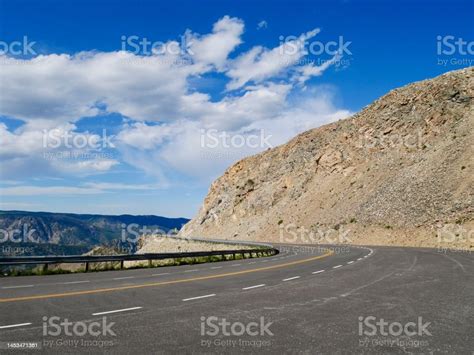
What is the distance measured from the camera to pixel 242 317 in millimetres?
8398

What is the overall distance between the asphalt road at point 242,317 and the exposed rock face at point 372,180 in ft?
117

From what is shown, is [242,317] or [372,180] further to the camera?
[372,180]

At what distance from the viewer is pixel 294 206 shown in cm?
7275

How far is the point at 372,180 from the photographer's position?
209 feet

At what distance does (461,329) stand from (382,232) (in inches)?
1867

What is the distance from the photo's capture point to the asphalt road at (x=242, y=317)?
641cm

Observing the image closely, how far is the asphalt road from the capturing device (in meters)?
6.41

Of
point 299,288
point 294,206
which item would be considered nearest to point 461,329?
point 299,288

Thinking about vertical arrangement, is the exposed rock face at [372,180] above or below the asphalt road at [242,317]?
above

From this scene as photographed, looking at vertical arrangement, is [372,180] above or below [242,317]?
above

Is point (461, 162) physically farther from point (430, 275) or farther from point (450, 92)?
point (430, 275)

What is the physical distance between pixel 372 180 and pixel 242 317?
2314 inches

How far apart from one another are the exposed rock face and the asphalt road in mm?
35624

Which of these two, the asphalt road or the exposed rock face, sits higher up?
the exposed rock face
